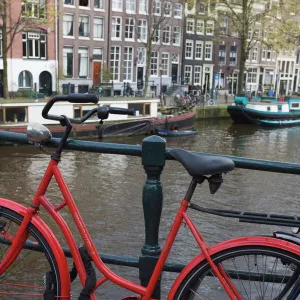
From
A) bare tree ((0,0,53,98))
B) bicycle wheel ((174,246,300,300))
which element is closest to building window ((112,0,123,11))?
bare tree ((0,0,53,98))

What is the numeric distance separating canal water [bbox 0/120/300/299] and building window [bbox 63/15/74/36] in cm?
1171

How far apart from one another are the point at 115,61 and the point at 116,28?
192 centimetres

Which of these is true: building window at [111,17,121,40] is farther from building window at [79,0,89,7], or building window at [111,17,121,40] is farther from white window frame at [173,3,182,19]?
white window frame at [173,3,182,19]

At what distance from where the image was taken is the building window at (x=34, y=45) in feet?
82.6

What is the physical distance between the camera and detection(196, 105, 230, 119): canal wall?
82.5ft

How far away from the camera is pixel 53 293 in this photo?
1911 mm

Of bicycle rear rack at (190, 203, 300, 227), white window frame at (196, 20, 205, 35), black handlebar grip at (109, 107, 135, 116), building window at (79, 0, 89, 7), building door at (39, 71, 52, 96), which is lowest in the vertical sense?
building door at (39, 71, 52, 96)

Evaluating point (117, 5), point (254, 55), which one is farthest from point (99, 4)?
point (254, 55)

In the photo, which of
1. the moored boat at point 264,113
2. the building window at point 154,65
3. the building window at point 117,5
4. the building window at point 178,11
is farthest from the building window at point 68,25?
the moored boat at point 264,113

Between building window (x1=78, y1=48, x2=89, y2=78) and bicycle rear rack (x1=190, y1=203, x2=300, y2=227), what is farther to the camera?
building window (x1=78, y1=48, x2=89, y2=78)

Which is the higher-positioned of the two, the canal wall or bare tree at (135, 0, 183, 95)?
bare tree at (135, 0, 183, 95)

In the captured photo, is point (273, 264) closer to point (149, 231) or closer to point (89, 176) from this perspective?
point (149, 231)

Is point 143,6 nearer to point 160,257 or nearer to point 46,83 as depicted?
point 46,83

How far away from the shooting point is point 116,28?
28594 mm
